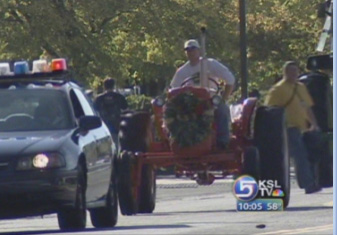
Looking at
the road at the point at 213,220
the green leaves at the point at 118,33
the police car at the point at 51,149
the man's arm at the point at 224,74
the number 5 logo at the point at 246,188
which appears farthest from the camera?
the green leaves at the point at 118,33

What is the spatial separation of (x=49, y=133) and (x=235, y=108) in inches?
96.7

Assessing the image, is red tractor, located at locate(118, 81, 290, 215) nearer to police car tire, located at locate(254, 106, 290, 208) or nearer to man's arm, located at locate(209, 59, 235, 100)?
police car tire, located at locate(254, 106, 290, 208)

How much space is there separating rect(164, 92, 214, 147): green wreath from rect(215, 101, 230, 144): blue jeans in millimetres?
61

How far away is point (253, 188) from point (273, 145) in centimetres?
85

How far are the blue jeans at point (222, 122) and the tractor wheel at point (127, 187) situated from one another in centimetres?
64

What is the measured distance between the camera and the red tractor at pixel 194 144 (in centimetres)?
890

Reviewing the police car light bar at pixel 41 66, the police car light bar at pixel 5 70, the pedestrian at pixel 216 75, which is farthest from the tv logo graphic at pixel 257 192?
the police car light bar at pixel 5 70

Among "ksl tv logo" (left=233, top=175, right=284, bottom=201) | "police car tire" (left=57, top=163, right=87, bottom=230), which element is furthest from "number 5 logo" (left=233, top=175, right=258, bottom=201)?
"police car tire" (left=57, top=163, right=87, bottom=230)

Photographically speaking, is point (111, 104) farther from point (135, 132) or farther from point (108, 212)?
point (108, 212)

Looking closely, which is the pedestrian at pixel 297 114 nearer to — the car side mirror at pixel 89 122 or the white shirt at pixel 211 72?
the white shirt at pixel 211 72

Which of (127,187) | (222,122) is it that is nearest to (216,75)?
(222,122)

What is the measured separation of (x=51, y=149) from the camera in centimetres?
1137

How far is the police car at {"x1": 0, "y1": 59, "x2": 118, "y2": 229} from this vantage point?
11.3 meters

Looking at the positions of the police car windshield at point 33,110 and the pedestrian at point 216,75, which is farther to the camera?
the police car windshield at point 33,110
